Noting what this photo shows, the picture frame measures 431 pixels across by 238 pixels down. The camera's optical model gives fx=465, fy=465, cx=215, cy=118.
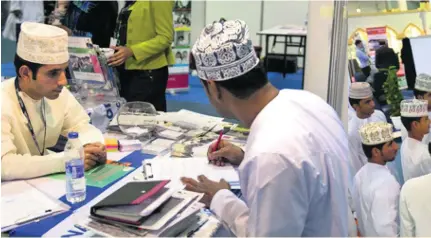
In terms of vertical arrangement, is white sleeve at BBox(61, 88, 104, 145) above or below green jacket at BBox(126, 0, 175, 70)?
below

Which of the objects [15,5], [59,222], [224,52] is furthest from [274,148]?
[15,5]

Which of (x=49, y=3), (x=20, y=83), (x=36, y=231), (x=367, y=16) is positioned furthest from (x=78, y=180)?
(x=49, y=3)

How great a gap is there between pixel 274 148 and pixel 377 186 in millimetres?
1044

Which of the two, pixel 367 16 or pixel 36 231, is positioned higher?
pixel 367 16

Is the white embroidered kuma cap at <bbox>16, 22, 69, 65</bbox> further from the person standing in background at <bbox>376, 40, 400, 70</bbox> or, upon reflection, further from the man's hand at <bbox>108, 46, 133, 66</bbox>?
the person standing in background at <bbox>376, 40, 400, 70</bbox>

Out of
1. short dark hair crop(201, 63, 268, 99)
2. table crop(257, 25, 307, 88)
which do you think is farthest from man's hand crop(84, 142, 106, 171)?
table crop(257, 25, 307, 88)

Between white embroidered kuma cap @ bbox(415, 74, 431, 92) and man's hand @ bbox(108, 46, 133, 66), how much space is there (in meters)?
1.65

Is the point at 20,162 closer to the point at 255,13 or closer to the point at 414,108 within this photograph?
the point at 414,108

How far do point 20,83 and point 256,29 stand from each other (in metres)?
6.72

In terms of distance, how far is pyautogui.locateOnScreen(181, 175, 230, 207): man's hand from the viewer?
1475 millimetres

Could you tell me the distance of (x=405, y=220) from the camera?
6.07 feet

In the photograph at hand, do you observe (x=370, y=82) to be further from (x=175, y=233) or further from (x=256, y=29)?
(x=256, y=29)

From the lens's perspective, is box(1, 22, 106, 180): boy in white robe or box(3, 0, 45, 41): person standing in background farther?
box(3, 0, 45, 41): person standing in background

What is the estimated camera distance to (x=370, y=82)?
2.02m
